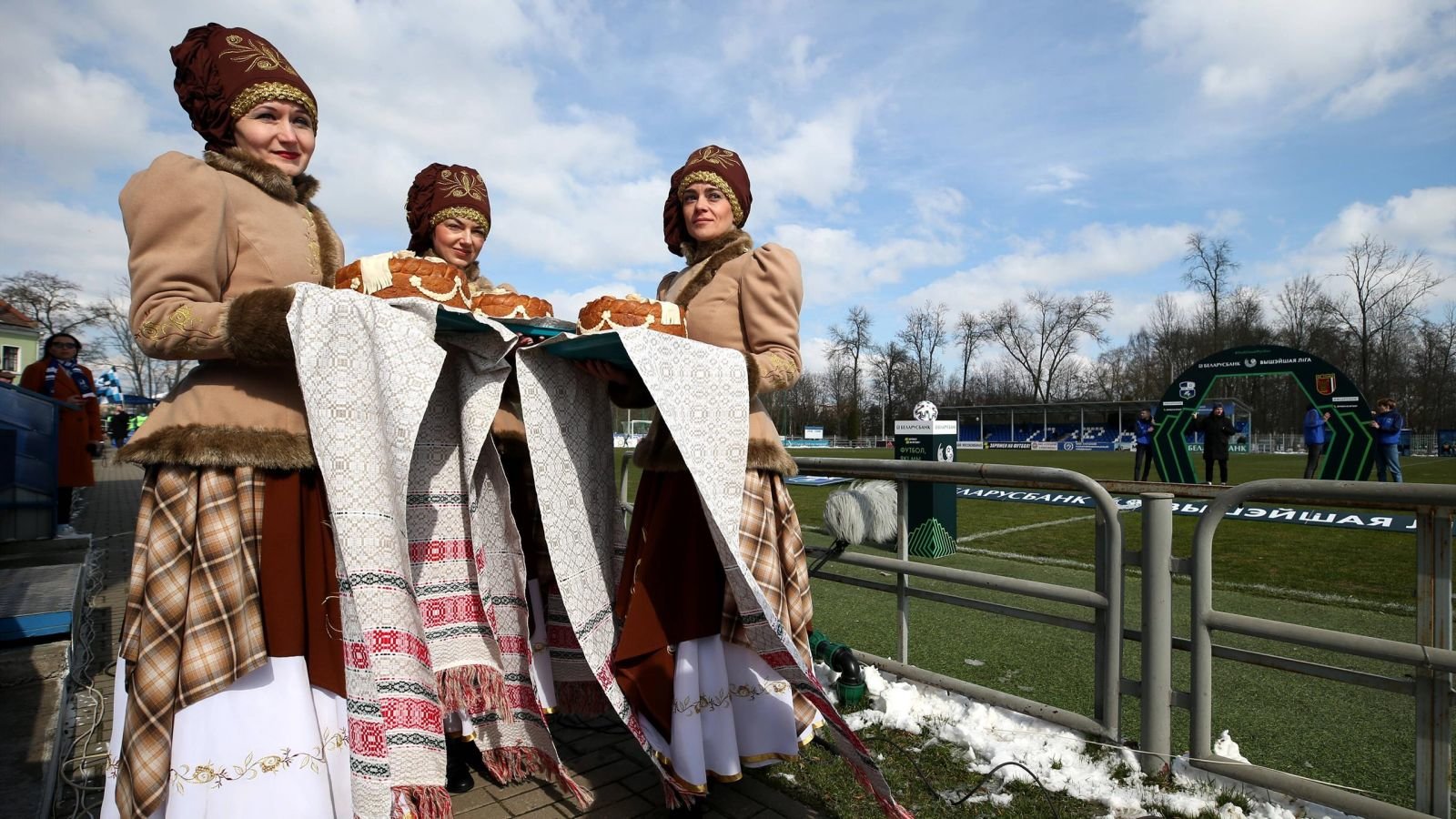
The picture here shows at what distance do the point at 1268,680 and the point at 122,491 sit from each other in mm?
16352

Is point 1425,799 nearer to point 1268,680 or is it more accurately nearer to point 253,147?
point 1268,680

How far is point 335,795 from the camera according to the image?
1652 millimetres

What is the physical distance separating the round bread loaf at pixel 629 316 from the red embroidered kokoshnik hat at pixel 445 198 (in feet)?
2.55

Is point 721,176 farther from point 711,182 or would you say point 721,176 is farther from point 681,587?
point 681,587

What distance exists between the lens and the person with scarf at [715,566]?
220 centimetres

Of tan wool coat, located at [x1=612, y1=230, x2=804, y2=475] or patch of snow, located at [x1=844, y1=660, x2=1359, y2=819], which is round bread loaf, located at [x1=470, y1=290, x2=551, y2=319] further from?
patch of snow, located at [x1=844, y1=660, x2=1359, y2=819]

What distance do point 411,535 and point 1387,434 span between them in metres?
17.7

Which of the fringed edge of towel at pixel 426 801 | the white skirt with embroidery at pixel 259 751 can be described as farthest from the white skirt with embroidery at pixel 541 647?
the white skirt with embroidery at pixel 259 751

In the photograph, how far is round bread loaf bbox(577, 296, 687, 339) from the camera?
2.11 meters

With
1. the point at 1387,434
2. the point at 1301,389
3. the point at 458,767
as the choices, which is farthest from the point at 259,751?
the point at 1301,389

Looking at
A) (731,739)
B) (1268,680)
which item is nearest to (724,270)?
(731,739)

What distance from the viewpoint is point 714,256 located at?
2.40 meters

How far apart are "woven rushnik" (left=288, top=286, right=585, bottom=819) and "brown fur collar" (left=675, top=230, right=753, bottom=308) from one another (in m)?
0.68

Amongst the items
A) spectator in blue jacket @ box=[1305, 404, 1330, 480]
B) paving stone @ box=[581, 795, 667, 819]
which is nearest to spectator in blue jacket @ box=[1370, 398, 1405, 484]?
spectator in blue jacket @ box=[1305, 404, 1330, 480]
